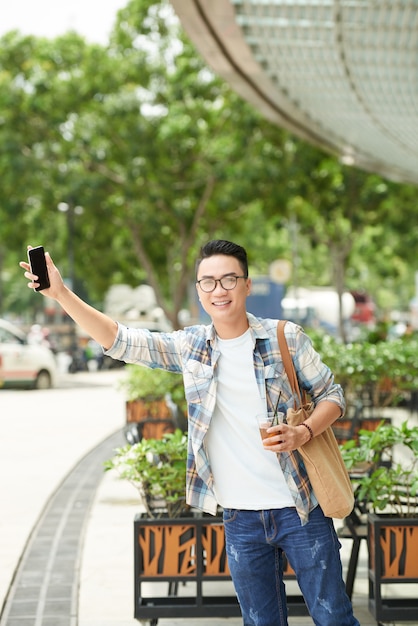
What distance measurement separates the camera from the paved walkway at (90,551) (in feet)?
18.2

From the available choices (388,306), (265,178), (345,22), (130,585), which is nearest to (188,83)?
(265,178)

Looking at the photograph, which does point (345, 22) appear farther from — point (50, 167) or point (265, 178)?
point (50, 167)

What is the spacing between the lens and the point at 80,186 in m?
27.8

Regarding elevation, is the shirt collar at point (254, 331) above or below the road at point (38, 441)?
above

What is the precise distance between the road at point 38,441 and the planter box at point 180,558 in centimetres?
137

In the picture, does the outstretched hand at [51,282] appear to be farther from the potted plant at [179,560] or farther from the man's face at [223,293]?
the potted plant at [179,560]

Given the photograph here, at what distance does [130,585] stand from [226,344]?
3.11 m

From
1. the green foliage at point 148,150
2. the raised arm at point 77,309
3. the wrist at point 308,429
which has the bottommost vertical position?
the wrist at point 308,429

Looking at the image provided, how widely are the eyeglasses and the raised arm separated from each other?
327 millimetres

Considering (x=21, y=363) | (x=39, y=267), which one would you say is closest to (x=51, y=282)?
(x=39, y=267)

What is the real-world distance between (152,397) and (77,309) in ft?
29.2

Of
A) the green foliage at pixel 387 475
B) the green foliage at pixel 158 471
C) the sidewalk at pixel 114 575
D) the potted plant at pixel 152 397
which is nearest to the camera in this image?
the green foliage at pixel 387 475

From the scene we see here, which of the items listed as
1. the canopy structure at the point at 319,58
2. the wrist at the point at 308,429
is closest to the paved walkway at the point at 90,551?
the wrist at the point at 308,429

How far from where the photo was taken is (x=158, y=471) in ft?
17.5
